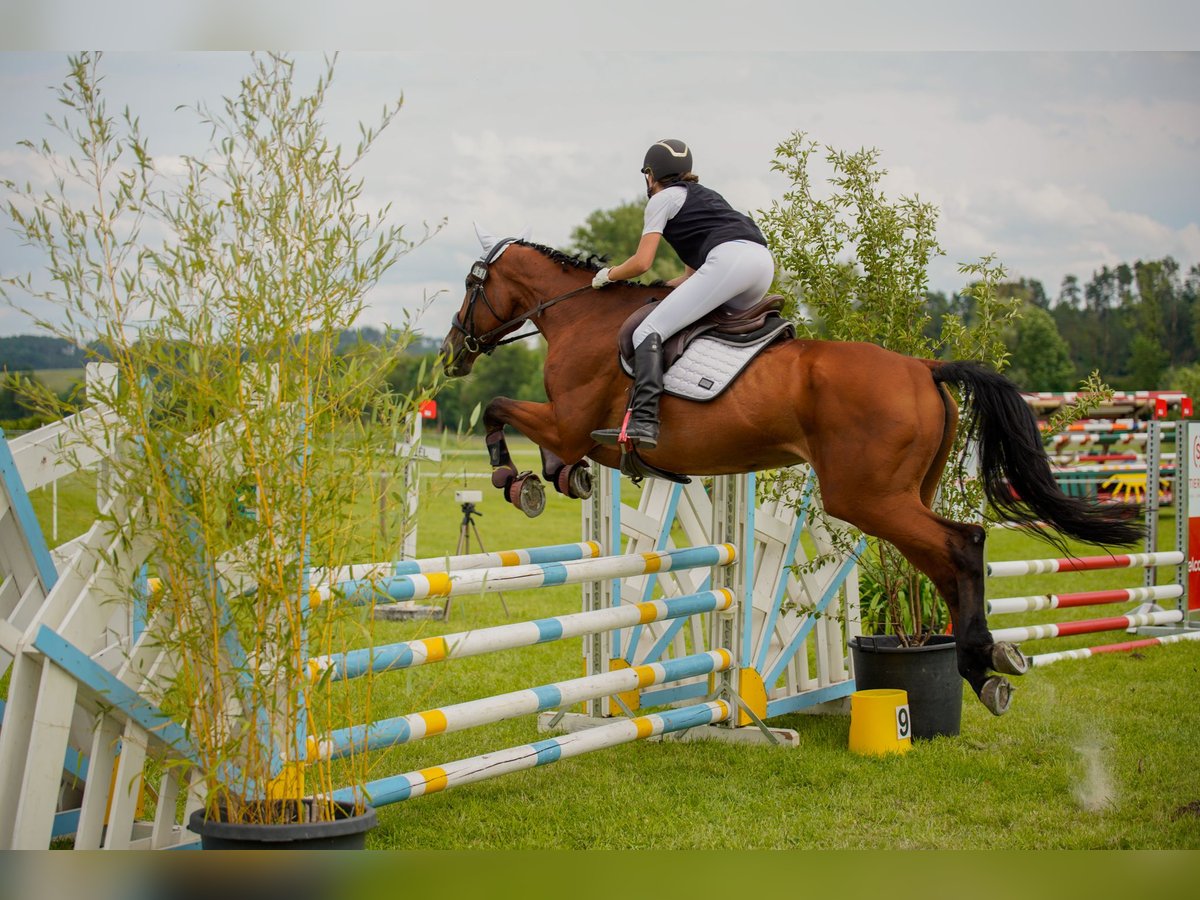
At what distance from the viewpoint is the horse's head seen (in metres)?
4.48

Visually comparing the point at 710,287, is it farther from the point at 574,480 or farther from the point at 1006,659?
the point at 1006,659

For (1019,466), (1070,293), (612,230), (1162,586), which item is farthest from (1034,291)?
(1019,466)

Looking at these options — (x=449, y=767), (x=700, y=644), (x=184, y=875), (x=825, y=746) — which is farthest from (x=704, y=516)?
(x=184, y=875)

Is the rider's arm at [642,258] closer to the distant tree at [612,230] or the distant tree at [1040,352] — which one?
the distant tree at [1040,352]

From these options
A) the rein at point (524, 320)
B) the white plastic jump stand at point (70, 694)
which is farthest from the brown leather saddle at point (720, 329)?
the white plastic jump stand at point (70, 694)

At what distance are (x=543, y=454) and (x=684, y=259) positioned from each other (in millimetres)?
884

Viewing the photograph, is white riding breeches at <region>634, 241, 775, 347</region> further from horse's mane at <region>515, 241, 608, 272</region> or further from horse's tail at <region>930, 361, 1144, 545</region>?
horse's tail at <region>930, 361, 1144, 545</region>

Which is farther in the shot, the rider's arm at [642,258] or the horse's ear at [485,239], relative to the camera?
the horse's ear at [485,239]

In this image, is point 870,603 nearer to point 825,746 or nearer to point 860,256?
point 825,746

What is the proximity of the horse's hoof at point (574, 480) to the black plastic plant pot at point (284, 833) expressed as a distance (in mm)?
1889

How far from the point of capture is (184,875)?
251cm

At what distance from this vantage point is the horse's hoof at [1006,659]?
3584 millimetres

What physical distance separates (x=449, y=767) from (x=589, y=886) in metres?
0.76

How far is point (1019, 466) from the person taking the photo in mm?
3875
